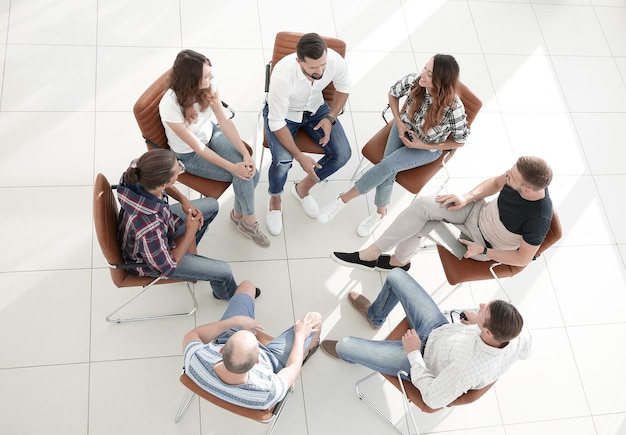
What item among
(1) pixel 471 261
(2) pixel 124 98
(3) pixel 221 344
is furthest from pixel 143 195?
(1) pixel 471 261

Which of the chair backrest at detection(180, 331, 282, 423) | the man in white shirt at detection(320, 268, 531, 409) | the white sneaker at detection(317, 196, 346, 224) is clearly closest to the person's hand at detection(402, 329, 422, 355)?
the man in white shirt at detection(320, 268, 531, 409)

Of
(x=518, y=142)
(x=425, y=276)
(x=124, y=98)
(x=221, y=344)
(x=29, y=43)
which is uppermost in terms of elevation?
(x=29, y=43)

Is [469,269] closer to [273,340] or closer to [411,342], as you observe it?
[411,342]

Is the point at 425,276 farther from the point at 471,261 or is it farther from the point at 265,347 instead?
the point at 265,347

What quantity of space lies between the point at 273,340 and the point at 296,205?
116cm

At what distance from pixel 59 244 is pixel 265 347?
1.51 m

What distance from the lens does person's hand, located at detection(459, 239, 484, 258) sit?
2.91 meters

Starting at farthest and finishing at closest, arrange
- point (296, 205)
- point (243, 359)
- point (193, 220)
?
point (296, 205) < point (193, 220) < point (243, 359)

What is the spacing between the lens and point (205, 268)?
2867mm

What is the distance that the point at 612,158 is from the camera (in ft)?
13.8

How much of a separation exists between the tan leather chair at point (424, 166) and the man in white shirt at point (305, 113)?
0.17m

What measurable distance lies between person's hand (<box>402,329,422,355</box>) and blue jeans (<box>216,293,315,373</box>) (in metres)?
0.52

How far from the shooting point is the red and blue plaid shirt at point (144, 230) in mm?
2506

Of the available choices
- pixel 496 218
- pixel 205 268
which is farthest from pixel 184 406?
pixel 496 218
